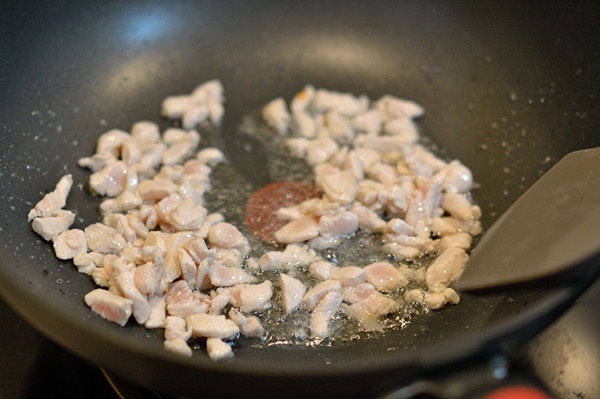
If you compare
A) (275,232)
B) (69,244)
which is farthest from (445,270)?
(69,244)

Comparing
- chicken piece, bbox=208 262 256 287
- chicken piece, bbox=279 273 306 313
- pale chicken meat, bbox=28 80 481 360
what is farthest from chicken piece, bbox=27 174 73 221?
chicken piece, bbox=279 273 306 313

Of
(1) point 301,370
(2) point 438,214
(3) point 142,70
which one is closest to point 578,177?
(2) point 438,214

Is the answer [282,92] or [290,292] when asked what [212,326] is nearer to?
[290,292]

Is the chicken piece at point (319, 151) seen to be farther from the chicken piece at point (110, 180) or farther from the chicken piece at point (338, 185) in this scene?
the chicken piece at point (110, 180)

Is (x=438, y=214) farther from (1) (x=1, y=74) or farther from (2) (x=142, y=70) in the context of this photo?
(1) (x=1, y=74)

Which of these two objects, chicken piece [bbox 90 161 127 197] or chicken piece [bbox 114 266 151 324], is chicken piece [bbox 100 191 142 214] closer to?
chicken piece [bbox 90 161 127 197]


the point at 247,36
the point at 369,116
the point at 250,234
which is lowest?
the point at 250,234

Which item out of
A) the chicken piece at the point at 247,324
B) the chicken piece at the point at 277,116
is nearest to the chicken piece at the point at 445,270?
the chicken piece at the point at 247,324
